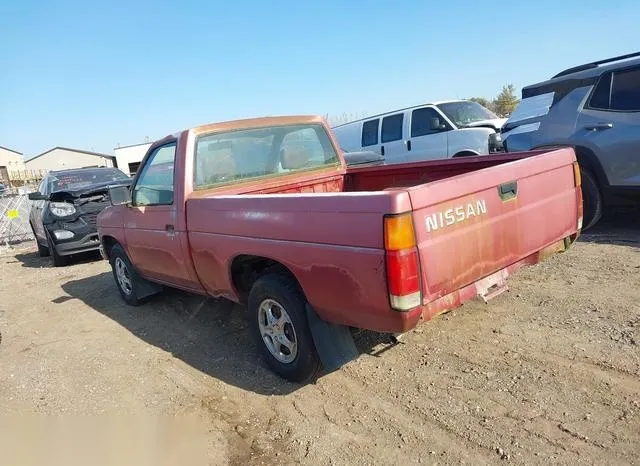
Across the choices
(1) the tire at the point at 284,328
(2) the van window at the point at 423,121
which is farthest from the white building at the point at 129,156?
(1) the tire at the point at 284,328

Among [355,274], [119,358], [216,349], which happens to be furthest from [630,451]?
[119,358]

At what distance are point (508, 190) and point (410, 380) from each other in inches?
56.3

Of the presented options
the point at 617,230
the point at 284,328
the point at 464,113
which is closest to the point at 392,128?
the point at 464,113

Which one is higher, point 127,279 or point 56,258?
point 127,279

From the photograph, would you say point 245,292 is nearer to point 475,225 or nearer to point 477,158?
point 475,225

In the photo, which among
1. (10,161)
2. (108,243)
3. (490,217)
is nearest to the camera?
(490,217)

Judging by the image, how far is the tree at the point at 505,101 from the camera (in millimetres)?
35094

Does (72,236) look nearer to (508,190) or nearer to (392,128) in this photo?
(392,128)

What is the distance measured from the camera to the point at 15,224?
14617 mm

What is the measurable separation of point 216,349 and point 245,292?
2.41ft

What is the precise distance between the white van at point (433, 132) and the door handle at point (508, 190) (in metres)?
6.24

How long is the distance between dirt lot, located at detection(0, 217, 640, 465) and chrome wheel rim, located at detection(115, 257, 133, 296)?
0.51 meters

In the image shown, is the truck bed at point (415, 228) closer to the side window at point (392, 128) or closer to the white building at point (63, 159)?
the side window at point (392, 128)

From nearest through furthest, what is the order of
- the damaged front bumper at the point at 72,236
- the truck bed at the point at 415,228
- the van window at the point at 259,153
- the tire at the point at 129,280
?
1. the truck bed at the point at 415,228
2. the van window at the point at 259,153
3. the tire at the point at 129,280
4. the damaged front bumper at the point at 72,236
